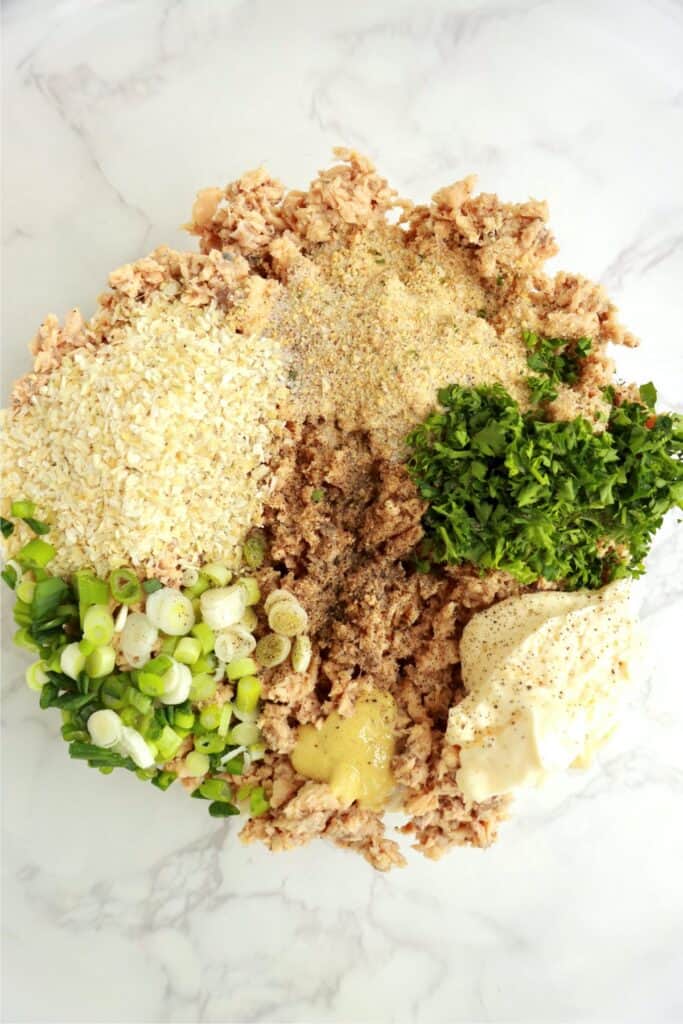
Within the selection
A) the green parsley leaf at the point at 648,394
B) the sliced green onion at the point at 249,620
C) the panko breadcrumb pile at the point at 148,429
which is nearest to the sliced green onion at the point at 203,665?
the sliced green onion at the point at 249,620

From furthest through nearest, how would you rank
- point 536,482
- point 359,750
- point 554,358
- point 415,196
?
point 415,196 → point 554,358 → point 359,750 → point 536,482

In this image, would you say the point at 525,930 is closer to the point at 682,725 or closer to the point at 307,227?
the point at 682,725

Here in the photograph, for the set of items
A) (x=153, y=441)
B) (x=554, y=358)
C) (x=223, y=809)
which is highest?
(x=554, y=358)

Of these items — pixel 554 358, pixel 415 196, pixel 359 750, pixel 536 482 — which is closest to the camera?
pixel 536 482

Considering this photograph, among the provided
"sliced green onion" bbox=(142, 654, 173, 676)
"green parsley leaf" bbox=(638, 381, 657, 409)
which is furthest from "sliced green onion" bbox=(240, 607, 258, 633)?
"green parsley leaf" bbox=(638, 381, 657, 409)

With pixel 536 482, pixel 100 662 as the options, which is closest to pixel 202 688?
pixel 100 662

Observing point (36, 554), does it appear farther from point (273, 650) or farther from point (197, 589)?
point (273, 650)
